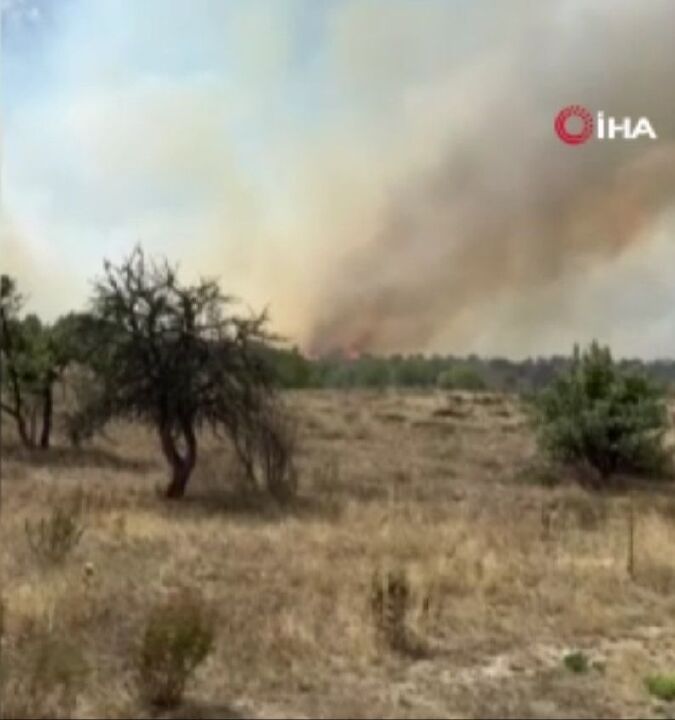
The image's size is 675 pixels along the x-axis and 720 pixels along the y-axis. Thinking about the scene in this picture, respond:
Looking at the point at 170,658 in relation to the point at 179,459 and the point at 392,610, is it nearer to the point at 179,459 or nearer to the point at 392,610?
the point at 392,610

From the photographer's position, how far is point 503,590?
30.2 feet

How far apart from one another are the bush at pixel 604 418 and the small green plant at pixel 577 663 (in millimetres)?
14882

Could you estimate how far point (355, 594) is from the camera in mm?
8680

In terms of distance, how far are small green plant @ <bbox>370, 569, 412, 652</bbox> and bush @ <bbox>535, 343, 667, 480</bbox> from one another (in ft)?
46.2

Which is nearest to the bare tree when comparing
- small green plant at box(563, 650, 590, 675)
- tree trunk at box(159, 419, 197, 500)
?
tree trunk at box(159, 419, 197, 500)

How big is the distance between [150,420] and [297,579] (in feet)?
30.5

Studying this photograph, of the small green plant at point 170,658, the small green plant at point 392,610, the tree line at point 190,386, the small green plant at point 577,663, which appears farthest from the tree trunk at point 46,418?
the small green plant at point 577,663

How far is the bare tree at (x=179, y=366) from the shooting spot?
18.0 metres

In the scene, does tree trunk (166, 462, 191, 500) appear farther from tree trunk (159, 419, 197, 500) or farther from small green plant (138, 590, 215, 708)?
small green plant (138, 590, 215, 708)

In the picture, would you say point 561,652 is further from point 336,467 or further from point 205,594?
point 336,467

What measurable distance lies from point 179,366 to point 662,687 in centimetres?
1280

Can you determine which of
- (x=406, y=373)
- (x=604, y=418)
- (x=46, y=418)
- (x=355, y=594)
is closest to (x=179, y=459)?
(x=46, y=418)

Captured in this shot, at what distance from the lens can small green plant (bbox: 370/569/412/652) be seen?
23.9 feet

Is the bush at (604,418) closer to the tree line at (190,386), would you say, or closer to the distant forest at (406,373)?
the tree line at (190,386)
